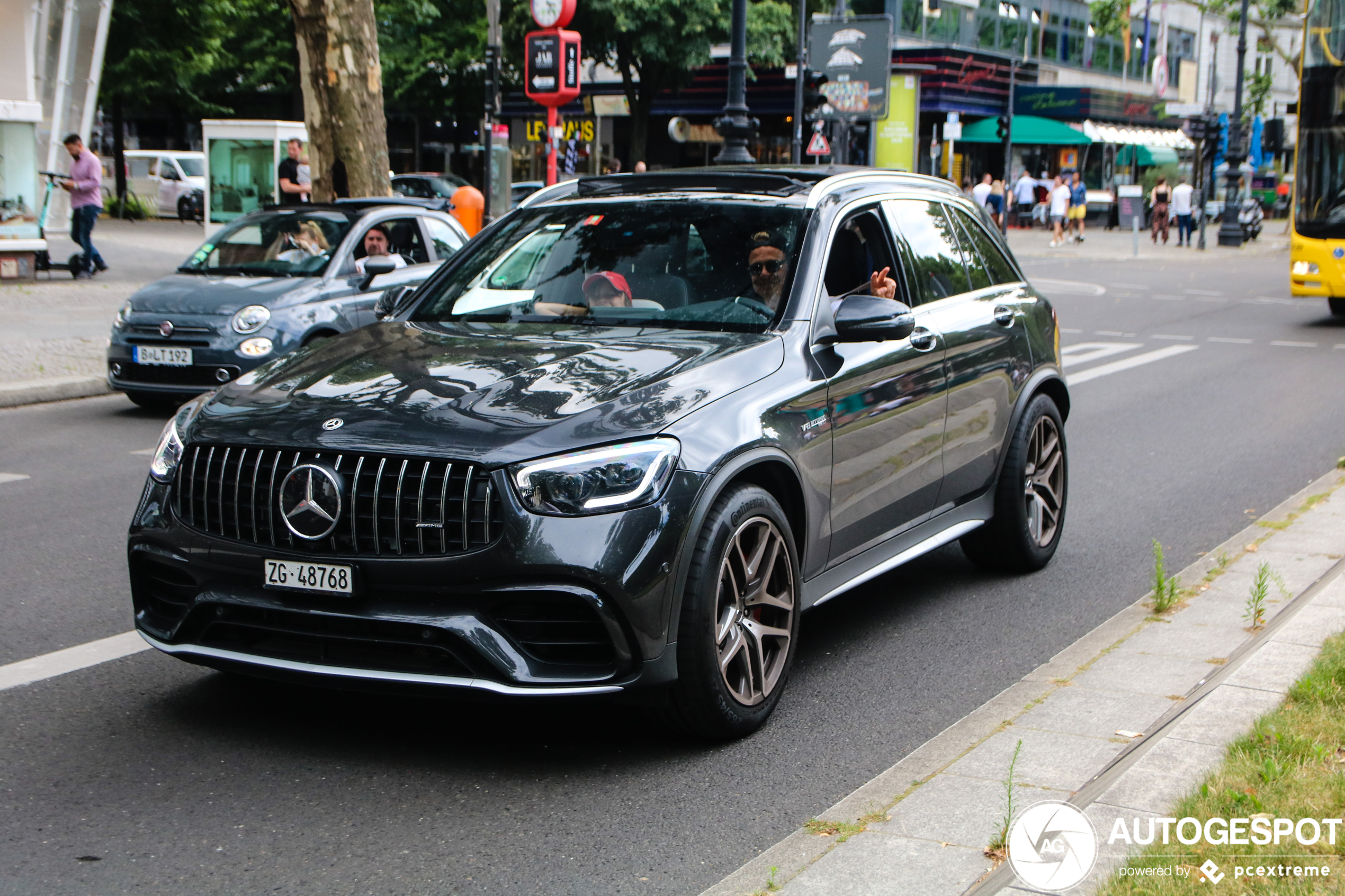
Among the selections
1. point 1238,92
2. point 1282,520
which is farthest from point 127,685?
→ point 1238,92

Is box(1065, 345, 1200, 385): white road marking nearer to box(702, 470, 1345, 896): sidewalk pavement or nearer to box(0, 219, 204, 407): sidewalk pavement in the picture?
box(702, 470, 1345, 896): sidewalk pavement

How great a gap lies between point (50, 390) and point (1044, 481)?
8.49 meters

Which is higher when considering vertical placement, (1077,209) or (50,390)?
(1077,209)

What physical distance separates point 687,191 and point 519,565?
2098mm

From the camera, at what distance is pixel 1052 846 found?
11.3 ft

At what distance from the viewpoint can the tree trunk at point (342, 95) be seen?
1777 cm

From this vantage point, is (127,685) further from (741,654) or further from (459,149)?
(459,149)

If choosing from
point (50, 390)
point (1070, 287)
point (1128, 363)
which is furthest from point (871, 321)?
point (1070, 287)

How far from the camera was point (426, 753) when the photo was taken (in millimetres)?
4312

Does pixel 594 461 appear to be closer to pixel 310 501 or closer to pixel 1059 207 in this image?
pixel 310 501

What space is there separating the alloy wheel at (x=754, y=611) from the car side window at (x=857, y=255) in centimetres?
115

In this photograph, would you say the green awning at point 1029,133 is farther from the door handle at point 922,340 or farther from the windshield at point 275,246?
the door handle at point 922,340

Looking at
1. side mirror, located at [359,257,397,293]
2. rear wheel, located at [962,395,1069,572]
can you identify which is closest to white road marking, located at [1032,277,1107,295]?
side mirror, located at [359,257,397,293]

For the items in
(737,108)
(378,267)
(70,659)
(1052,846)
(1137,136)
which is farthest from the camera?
(1137,136)
